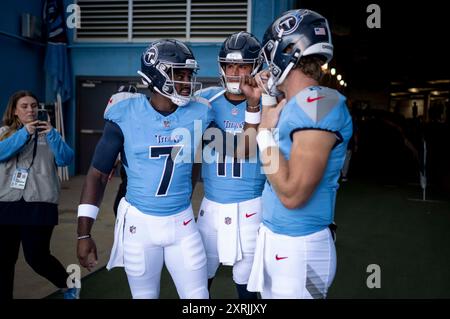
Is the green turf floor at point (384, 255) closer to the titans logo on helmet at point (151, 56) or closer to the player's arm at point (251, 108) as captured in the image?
the player's arm at point (251, 108)

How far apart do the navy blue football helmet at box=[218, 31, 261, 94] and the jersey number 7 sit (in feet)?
2.34

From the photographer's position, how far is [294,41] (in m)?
1.86

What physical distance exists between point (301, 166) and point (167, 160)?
816mm

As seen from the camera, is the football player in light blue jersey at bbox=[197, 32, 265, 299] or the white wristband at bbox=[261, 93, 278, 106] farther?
the football player in light blue jersey at bbox=[197, 32, 265, 299]

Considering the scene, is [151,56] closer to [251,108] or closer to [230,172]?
[251,108]

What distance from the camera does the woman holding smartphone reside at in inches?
123

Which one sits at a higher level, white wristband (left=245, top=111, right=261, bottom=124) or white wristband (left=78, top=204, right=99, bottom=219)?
white wristband (left=245, top=111, right=261, bottom=124)

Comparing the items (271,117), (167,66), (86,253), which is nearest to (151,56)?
(167,66)

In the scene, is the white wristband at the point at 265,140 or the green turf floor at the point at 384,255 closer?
the white wristband at the point at 265,140

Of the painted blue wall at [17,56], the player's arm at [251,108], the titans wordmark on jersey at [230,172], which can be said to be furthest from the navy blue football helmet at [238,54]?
the painted blue wall at [17,56]

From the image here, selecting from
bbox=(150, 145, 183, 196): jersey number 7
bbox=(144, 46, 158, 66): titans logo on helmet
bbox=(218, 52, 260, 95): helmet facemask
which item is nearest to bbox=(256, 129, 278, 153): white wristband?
bbox=(150, 145, 183, 196): jersey number 7

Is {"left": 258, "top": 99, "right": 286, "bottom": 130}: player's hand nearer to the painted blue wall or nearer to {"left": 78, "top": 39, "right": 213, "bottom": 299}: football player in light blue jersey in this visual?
{"left": 78, "top": 39, "right": 213, "bottom": 299}: football player in light blue jersey

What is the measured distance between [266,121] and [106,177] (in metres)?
0.93

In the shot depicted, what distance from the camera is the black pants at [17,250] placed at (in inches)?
123
